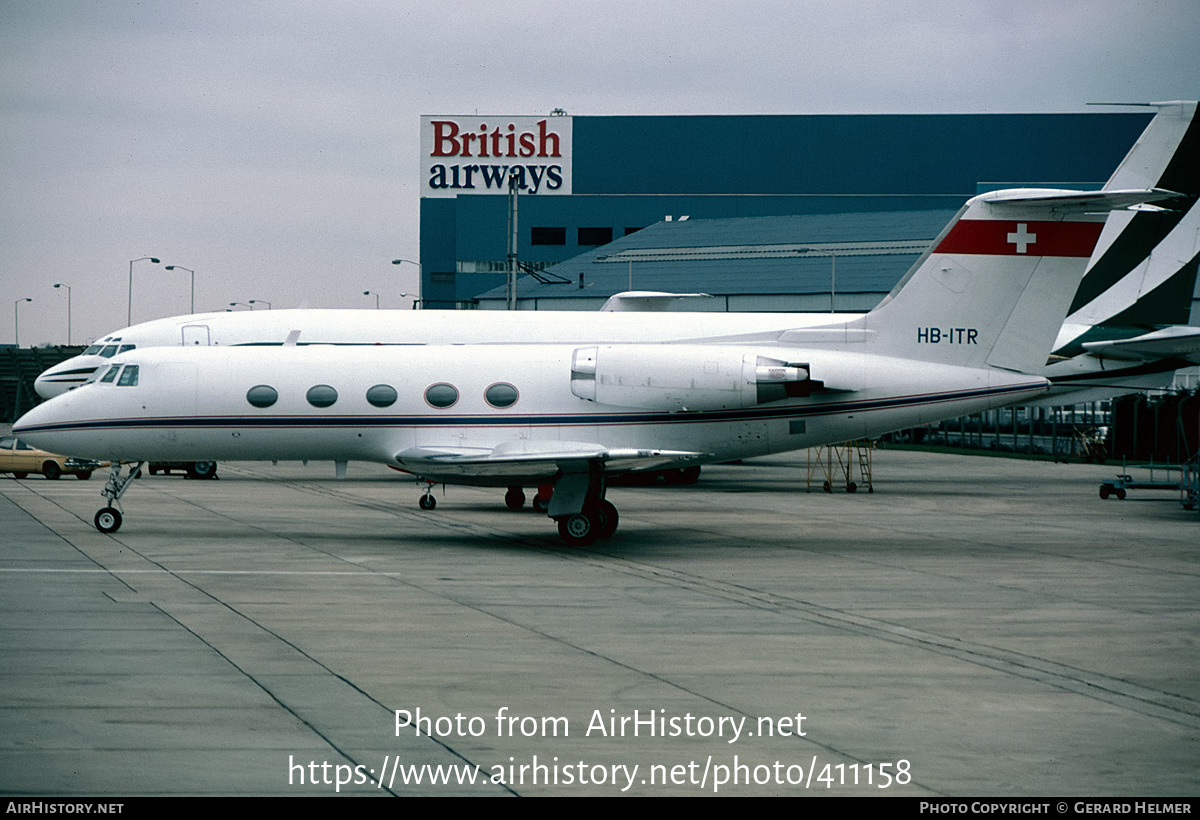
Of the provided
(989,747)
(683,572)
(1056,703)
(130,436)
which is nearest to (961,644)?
(1056,703)

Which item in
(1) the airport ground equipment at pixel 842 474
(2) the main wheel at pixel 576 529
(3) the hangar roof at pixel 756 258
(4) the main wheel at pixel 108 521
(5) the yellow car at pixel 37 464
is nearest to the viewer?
(2) the main wheel at pixel 576 529

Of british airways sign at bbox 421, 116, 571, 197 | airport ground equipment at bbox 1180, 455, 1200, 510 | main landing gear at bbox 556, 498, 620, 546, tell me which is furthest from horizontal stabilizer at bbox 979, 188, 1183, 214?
british airways sign at bbox 421, 116, 571, 197

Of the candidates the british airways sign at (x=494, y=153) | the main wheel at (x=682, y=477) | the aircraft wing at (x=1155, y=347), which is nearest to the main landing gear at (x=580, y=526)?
the main wheel at (x=682, y=477)

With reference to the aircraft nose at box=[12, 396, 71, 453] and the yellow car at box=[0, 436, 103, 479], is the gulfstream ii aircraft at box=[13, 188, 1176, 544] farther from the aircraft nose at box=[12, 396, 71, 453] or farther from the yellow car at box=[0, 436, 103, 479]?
the yellow car at box=[0, 436, 103, 479]

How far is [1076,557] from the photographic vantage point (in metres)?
19.6

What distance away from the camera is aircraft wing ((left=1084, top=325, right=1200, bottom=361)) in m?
30.8

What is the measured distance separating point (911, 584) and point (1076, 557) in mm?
4569

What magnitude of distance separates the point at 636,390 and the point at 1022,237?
7.01 m

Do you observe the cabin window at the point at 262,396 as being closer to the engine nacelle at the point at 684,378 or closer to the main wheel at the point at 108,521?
the main wheel at the point at 108,521

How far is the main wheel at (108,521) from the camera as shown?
20688mm

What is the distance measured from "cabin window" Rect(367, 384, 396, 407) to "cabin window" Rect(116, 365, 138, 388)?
4149 millimetres

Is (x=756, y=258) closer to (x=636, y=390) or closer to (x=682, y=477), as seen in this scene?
(x=682, y=477)

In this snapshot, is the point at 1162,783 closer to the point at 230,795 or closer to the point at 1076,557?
the point at 230,795

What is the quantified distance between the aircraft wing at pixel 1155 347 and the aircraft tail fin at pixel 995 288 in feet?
37.0
